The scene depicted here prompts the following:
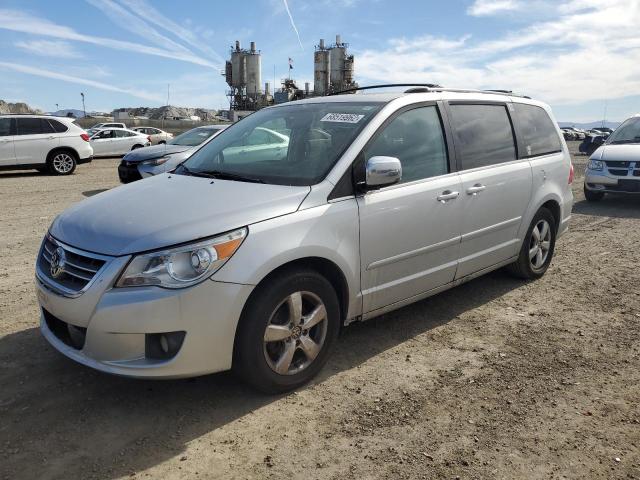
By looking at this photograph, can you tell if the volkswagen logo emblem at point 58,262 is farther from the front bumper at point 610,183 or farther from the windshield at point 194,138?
the front bumper at point 610,183

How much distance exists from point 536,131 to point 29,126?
1357cm

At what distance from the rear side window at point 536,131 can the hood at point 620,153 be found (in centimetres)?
495

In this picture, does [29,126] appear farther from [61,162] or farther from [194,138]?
[194,138]

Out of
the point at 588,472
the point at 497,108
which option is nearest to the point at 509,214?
the point at 497,108

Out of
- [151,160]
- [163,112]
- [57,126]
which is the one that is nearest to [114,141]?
[57,126]

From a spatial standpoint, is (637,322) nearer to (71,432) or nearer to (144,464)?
(144,464)

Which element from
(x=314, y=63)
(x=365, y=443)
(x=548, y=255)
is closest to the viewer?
(x=365, y=443)

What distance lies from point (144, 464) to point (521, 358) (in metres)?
2.56

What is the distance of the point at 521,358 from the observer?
12.5 feet

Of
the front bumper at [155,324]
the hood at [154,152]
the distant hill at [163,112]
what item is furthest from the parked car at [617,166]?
the distant hill at [163,112]

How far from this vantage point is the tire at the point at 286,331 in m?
2.97

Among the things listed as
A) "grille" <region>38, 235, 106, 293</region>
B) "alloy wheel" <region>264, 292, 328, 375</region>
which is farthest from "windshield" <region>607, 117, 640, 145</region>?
"grille" <region>38, 235, 106, 293</region>

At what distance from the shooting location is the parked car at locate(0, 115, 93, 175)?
14227mm

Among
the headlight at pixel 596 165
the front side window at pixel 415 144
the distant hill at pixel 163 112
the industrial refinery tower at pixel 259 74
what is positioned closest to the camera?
the front side window at pixel 415 144
